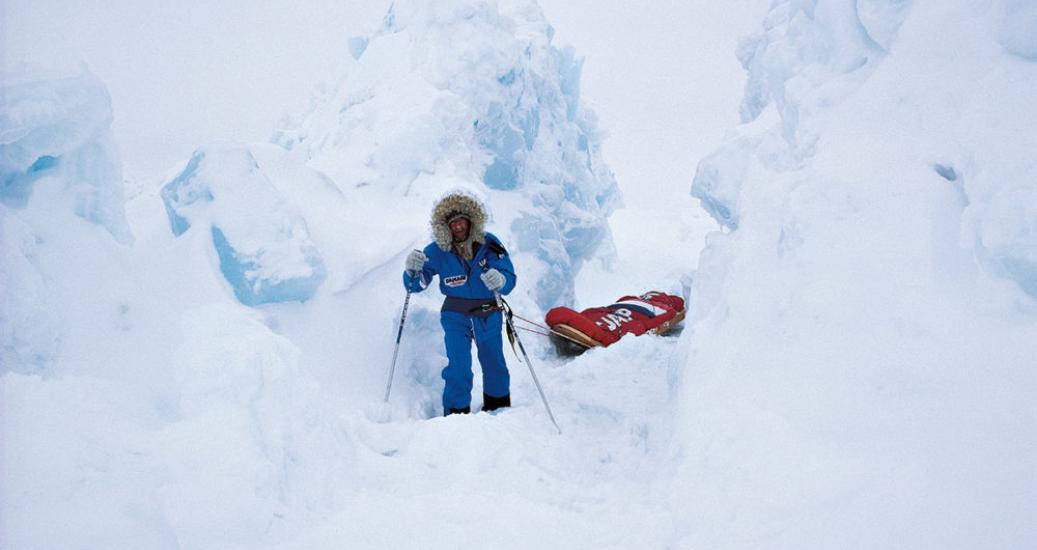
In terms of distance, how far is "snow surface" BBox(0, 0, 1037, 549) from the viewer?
176 centimetres

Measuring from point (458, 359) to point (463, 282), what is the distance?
53 cm

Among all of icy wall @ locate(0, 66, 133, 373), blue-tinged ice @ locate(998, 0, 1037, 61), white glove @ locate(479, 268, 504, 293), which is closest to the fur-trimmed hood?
white glove @ locate(479, 268, 504, 293)

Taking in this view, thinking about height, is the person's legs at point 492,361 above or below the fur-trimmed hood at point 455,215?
below

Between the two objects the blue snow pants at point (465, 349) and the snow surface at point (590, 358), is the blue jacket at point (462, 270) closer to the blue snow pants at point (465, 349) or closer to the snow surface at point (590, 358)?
the blue snow pants at point (465, 349)

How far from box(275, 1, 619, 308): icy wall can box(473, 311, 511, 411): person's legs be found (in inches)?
76.8

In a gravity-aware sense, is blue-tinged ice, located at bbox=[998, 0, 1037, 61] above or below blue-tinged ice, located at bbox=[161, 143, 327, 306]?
above

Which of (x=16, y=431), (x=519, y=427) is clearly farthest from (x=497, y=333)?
(x=16, y=431)

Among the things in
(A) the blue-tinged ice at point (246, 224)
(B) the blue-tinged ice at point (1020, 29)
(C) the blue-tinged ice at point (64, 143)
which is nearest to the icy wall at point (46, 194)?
(C) the blue-tinged ice at point (64, 143)

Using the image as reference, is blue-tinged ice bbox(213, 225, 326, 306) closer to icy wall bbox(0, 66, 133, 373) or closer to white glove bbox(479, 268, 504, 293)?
icy wall bbox(0, 66, 133, 373)

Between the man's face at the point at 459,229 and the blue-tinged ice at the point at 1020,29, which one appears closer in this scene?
the blue-tinged ice at the point at 1020,29

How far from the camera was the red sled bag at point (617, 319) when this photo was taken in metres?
5.58

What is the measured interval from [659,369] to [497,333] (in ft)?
5.27

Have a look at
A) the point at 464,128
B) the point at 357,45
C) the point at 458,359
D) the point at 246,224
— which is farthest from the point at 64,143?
the point at 357,45

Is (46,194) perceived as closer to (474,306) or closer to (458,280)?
(458,280)
